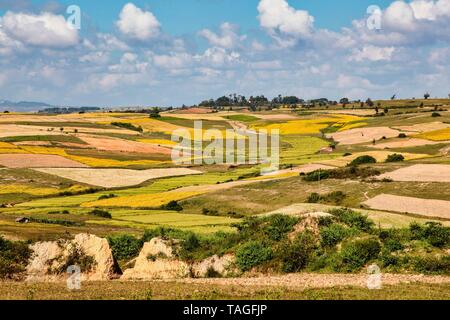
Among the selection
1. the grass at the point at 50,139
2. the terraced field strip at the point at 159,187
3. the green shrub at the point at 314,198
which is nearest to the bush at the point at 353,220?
→ the green shrub at the point at 314,198

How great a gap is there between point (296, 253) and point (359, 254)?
142 inches

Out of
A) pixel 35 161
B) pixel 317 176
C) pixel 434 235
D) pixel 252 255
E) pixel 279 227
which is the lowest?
pixel 35 161

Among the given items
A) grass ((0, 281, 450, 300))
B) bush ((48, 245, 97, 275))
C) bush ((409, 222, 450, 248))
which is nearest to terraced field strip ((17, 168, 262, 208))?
bush ((48, 245, 97, 275))

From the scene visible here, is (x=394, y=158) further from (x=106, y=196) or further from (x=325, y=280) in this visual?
(x=325, y=280)

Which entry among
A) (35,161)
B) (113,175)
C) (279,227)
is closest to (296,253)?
(279,227)

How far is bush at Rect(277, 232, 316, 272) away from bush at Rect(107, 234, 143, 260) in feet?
39.8

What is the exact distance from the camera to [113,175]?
352ft

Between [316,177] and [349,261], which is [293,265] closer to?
[349,261]

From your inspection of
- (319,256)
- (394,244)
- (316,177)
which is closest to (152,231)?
(319,256)

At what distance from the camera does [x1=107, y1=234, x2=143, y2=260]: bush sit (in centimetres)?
4419

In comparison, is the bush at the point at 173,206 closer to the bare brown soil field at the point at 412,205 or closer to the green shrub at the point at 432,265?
the bare brown soil field at the point at 412,205

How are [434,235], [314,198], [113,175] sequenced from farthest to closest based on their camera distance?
[113,175]
[314,198]
[434,235]

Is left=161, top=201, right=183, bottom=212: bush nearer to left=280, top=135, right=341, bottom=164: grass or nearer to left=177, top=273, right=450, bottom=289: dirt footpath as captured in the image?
left=280, top=135, right=341, bottom=164: grass

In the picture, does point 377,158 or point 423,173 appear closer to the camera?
point 423,173
